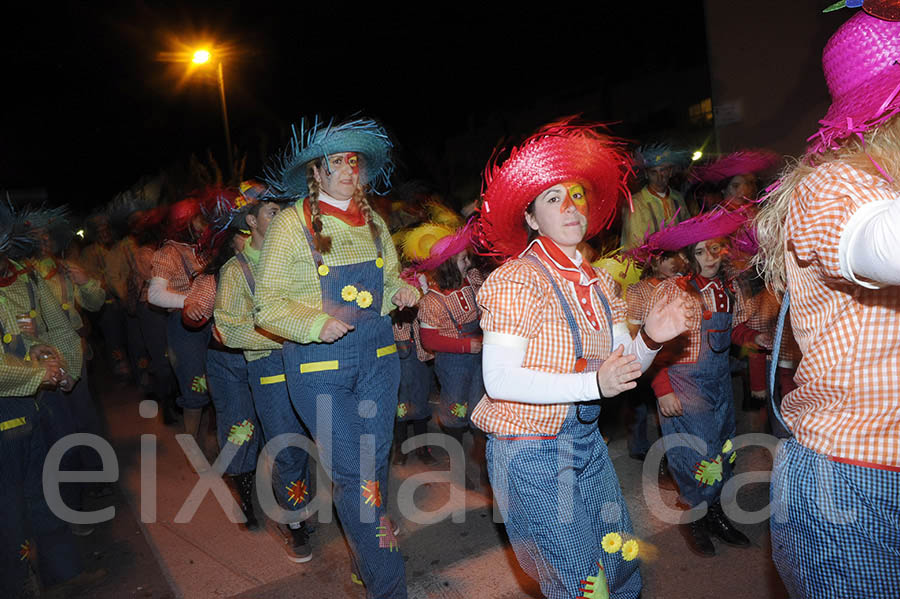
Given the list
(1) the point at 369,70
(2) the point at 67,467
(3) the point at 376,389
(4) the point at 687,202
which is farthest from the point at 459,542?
(1) the point at 369,70

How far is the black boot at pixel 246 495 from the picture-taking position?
14.8ft

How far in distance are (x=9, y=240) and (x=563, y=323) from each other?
3.07m

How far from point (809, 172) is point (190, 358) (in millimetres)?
5198

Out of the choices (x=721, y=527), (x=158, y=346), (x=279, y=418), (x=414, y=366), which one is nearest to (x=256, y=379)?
(x=279, y=418)

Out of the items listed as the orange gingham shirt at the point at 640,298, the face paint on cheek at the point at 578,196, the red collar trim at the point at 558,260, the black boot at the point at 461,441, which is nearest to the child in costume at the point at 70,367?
the black boot at the point at 461,441

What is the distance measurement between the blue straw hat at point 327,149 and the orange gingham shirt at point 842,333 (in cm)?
221

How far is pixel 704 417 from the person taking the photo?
12.0 feet

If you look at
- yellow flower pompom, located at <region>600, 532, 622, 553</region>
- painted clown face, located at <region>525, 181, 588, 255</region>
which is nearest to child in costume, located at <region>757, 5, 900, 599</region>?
yellow flower pompom, located at <region>600, 532, 622, 553</region>

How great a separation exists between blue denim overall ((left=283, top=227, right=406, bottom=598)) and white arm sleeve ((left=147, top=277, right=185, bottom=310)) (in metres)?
2.35

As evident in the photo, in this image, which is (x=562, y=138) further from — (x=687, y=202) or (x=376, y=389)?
(x=687, y=202)

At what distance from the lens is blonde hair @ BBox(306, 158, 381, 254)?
10.4 ft

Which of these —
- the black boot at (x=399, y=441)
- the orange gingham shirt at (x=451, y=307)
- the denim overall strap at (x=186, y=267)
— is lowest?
the black boot at (x=399, y=441)

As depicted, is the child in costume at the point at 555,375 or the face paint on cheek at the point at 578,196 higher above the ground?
the face paint on cheek at the point at 578,196

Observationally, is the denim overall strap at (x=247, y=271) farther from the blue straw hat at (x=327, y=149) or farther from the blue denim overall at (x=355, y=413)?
the blue denim overall at (x=355, y=413)
